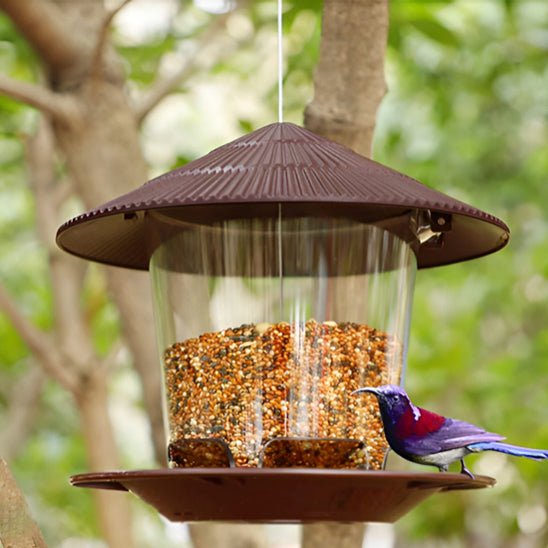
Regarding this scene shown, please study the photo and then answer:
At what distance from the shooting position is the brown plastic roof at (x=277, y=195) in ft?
6.91

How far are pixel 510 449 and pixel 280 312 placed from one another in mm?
586

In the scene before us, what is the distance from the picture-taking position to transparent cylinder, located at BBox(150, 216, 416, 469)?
2389 mm

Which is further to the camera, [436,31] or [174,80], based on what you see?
[174,80]

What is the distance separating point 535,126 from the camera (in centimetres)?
749

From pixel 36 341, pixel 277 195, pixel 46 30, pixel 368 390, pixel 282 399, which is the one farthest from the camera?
pixel 36 341

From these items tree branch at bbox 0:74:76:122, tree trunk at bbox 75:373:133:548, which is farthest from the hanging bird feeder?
tree trunk at bbox 75:373:133:548

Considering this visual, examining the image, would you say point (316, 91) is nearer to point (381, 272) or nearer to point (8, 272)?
point (381, 272)

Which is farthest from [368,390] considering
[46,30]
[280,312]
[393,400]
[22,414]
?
[22,414]

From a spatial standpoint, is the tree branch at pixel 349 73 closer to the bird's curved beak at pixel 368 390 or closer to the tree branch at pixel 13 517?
the bird's curved beak at pixel 368 390

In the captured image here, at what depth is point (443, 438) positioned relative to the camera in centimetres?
229

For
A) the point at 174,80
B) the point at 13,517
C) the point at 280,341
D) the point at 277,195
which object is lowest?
the point at 13,517

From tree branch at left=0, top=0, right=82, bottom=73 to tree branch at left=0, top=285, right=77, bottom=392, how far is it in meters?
1.03

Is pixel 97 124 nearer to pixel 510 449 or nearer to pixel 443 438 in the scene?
pixel 443 438

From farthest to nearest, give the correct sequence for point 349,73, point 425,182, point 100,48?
point 425,182
point 100,48
point 349,73
